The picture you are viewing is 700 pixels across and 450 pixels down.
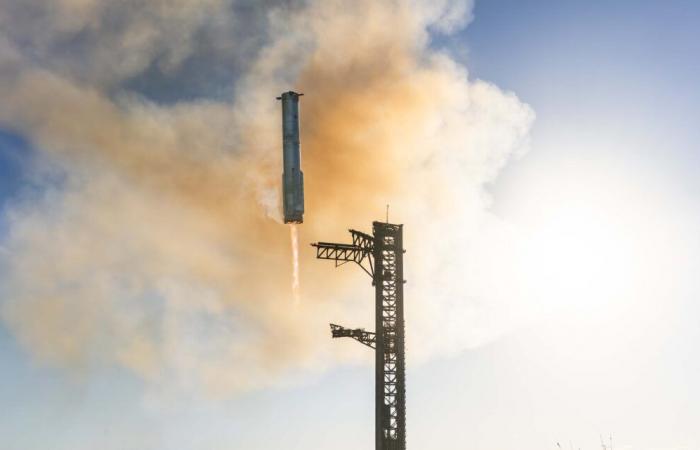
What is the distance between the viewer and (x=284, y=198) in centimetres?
5369

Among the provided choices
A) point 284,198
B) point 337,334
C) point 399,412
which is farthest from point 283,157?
point 399,412

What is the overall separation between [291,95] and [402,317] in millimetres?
18472

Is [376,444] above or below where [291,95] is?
below

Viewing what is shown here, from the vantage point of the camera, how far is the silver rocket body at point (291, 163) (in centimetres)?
5347

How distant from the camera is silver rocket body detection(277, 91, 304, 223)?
5347 cm

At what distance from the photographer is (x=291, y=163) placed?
54.1 meters

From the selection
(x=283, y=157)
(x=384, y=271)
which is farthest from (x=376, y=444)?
(x=283, y=157)

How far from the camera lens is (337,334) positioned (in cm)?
5562

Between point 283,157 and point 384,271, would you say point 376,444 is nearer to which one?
point 384,271

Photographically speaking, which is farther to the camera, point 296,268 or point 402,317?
point 296,268

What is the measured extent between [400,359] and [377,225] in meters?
10.0

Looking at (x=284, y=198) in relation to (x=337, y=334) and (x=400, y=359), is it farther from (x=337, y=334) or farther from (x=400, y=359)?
(x=400, y=359)

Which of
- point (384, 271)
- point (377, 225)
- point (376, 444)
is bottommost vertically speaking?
point (376, 444)

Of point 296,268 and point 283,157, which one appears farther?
point 296,268
